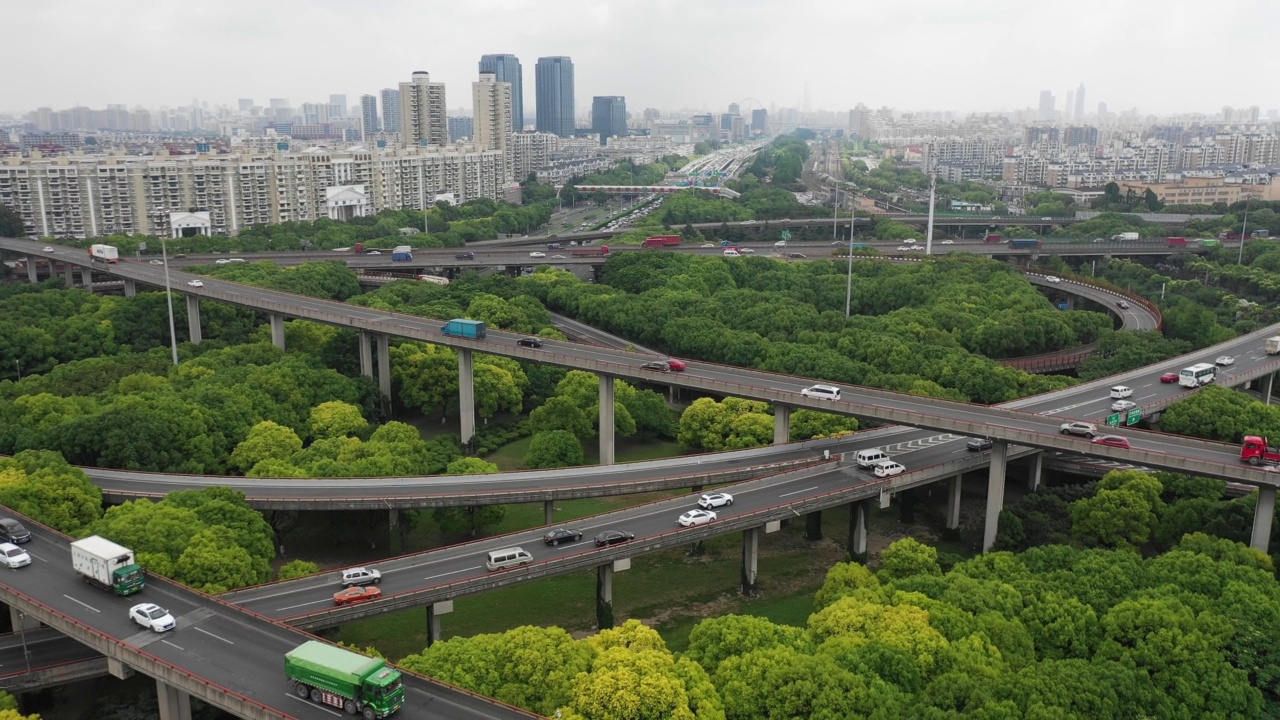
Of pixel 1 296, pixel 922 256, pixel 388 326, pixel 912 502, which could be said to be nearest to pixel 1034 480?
pixel 912 502

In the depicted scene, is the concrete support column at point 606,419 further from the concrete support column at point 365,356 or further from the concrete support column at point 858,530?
A: the concrete support column at point 365,356

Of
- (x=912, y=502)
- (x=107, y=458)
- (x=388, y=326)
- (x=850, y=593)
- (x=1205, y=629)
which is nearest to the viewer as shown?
(x=1205, y=629)

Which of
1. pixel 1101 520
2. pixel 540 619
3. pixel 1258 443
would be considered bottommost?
pixel 540 619

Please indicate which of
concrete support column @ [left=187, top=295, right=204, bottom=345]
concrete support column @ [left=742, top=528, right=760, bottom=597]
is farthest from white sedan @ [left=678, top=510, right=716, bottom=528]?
concrete support column @ [left=187, top=295, right=204, bottom=345]

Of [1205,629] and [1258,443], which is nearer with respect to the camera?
[1205,629]

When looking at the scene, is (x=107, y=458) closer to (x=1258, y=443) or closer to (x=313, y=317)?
(x=313, y=317)

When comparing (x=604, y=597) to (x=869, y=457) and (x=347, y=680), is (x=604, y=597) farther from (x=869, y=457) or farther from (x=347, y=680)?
(x=869, y=457)

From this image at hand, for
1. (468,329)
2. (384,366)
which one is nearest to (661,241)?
(384,366)

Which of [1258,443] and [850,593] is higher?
[1258,443]
